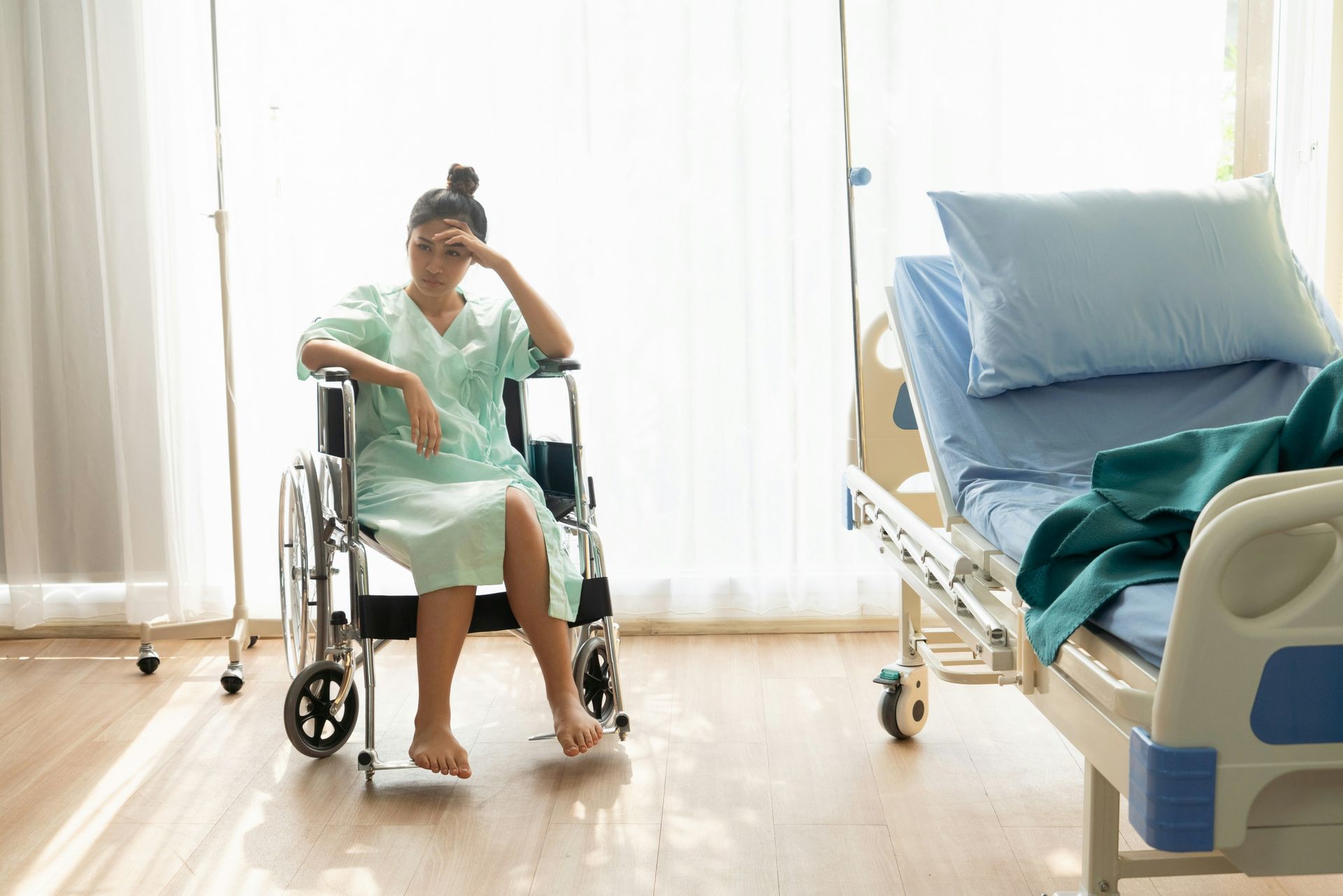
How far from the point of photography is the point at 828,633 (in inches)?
109

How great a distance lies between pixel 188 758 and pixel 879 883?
1225 mm

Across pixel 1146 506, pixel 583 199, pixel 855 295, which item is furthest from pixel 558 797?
pixel 583 199

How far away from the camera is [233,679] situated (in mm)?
2402

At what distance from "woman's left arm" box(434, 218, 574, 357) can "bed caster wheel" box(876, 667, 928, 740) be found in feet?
2.71

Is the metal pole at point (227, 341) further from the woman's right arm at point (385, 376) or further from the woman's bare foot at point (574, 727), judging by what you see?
the woman's bare foot at point (574, 727)

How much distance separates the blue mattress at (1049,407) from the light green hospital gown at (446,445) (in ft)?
2.26

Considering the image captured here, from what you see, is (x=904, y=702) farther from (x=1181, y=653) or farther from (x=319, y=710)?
(x=1181, y=653)

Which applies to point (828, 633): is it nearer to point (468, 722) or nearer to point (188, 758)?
point (468, 722)

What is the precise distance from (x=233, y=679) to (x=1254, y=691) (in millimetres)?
2021

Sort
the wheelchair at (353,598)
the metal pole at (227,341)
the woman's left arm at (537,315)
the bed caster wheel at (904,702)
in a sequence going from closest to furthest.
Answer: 1. the wheelchair at (353,598)
2. the bed caster wheel at (904,702)
3. the woman's left arm at (537,315)
4. the metal pole at (227,341)

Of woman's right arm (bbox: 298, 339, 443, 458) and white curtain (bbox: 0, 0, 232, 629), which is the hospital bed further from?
white curtain (bbox: 0, 0, 232, 629)

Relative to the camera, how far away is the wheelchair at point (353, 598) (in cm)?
189

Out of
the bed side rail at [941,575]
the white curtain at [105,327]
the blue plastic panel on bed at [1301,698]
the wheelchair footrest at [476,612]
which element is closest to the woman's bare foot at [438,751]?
the wheelchair footrest at [476,612]

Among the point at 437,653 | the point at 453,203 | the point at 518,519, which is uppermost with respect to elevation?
the point at 453,203
